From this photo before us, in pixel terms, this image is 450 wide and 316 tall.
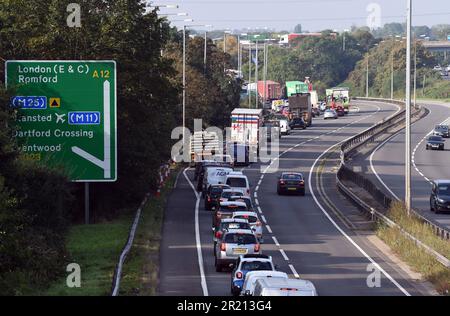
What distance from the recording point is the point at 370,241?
42.9 meters

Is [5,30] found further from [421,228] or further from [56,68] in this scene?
[421,228]

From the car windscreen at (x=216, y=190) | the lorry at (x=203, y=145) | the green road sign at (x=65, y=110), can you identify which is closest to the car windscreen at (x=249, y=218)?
the green road sign at (x=65, y=110)

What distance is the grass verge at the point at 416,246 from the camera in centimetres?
3241

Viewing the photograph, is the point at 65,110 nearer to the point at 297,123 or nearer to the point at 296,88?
the point at 297,123

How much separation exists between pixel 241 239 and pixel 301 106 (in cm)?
8354

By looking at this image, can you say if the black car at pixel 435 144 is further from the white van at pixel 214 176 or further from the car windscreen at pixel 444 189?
the car windscreen at pixel 444 189

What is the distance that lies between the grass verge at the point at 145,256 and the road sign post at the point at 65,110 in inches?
140

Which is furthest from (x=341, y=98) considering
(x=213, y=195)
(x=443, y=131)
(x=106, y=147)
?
(x=106, y=147)

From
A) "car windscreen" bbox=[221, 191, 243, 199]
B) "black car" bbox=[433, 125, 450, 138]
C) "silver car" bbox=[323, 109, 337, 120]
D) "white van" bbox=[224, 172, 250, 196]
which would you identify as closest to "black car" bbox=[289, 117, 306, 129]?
"black car" bbox=[433, 125, 450, 138]

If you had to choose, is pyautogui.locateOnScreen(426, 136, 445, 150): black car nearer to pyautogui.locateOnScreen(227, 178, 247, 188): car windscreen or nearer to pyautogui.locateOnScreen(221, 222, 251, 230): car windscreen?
pyautogui.locateOnScreen(227, 178, 247, 188): car windscreen

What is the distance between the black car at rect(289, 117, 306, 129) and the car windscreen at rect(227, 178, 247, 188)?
60.4m

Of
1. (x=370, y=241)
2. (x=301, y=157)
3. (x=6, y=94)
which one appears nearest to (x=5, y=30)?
(x=6, y=94)

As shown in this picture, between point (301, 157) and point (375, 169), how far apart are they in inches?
415

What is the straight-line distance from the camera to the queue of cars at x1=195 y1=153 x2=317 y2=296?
24.1 metres
